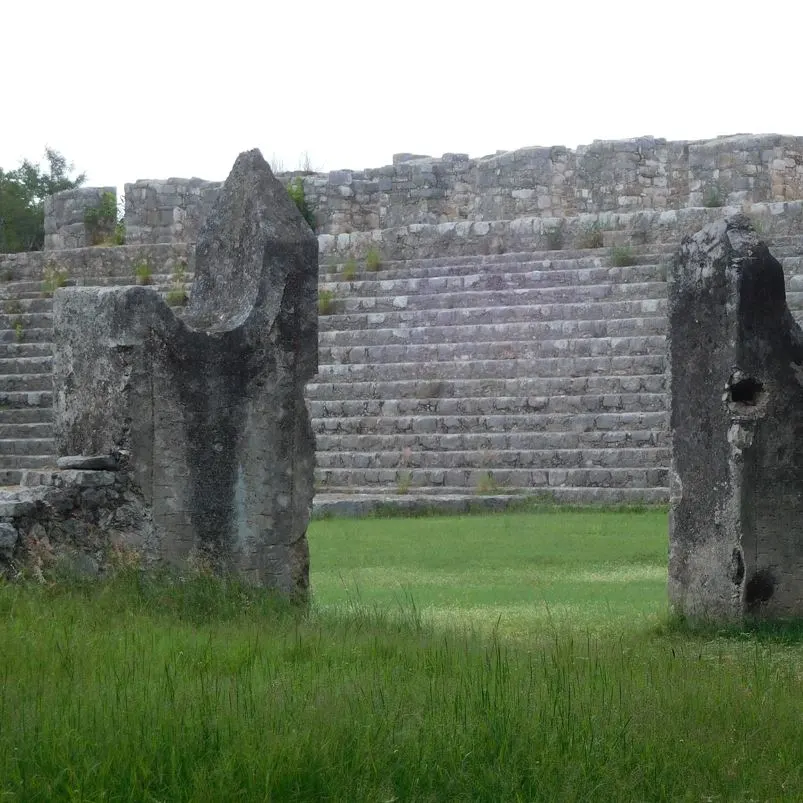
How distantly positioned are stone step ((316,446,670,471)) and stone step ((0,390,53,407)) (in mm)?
4126

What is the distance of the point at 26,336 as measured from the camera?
21.1 m

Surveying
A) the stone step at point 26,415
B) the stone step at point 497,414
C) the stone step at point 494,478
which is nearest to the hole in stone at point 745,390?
the stone step at point 494,478

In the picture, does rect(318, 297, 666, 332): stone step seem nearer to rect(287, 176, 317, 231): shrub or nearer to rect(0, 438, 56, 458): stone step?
rect(0, 438, 56, 458): stone step

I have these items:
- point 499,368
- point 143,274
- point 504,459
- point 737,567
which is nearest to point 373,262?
point 143,274

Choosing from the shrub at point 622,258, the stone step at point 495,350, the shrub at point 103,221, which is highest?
the shrub at point 103,221

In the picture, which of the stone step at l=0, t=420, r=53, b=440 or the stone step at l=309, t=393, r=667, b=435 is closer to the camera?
the stone step at l=309, t=393, r=667, b=435

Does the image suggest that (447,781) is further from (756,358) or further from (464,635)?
(756,358)

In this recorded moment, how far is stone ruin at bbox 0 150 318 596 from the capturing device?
753cm

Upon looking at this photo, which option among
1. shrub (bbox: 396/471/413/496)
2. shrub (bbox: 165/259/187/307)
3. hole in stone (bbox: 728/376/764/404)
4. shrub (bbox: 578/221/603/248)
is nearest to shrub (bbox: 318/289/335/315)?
shrub (bbox: 165/259/187/307)

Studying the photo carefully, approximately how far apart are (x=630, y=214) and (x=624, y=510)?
282 inches

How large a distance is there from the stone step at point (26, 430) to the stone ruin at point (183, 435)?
11.1 m

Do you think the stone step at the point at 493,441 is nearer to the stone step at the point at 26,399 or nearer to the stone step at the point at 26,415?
the stone step at the point at 26,415

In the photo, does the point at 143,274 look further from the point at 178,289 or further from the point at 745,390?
the point at 745,390

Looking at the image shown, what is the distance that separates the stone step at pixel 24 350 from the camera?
67.6 feet
